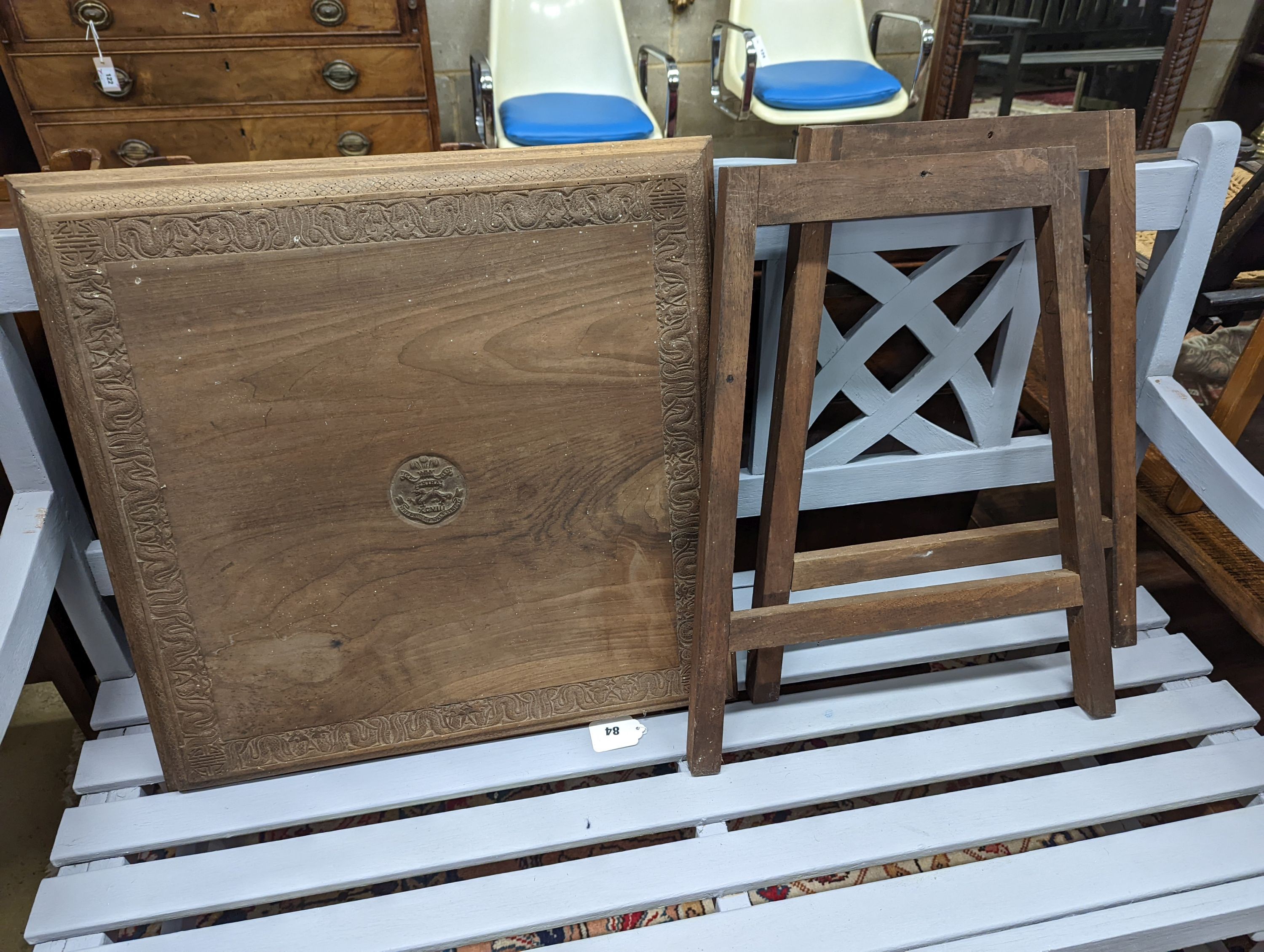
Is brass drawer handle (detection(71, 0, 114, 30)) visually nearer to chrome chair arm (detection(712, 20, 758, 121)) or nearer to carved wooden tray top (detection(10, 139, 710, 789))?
chrome chair arm (detection(712, 20, 758, 121))

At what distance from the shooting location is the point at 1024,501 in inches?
73.3

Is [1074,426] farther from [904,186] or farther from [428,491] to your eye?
[428,491]

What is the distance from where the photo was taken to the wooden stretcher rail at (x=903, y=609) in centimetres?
103

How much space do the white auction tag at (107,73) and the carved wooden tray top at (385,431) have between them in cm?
218

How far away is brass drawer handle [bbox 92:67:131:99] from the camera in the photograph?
2.57m

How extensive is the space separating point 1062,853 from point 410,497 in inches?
36.0

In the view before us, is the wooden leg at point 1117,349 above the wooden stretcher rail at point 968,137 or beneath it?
beneath

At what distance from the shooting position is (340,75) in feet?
8.76

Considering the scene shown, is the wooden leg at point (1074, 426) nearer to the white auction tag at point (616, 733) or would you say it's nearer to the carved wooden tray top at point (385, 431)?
the carved wooden tray top at point (385, 431)

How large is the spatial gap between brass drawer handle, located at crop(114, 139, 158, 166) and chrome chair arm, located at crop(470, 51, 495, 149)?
1.17m

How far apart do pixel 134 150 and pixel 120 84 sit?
0.69 feet

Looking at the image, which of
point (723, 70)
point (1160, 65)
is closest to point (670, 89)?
point (723, 70)

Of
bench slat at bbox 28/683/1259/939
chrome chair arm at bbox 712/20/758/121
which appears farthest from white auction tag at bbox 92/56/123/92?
bench slat at bbox 28/683/1259/939

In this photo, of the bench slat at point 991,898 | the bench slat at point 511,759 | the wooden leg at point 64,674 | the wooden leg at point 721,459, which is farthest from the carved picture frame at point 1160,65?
the wooden leg at point 64,674
